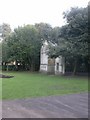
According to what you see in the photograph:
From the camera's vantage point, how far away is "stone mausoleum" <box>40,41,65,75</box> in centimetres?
2928

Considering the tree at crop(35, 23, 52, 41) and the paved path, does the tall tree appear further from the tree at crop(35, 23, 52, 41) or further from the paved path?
the paved path

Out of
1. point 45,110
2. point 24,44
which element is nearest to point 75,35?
point 24,44

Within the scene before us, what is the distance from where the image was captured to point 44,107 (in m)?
7.53

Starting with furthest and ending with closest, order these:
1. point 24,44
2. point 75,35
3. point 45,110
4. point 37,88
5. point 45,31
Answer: point 45,31 → point 24,44 → point 75,35 → point 37,88 → point 45,110

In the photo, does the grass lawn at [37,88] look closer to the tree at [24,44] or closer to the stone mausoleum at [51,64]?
the stone mausoleum at [51,64]

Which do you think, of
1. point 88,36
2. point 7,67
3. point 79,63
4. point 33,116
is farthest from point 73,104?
point 7,67

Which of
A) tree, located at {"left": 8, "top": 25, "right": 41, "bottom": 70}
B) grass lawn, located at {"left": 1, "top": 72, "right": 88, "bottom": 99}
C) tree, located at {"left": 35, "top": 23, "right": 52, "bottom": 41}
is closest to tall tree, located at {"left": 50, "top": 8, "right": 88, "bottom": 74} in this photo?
grass lawn, located at {"left": 1, "top": 72, "right": 88, "bottom": 99}

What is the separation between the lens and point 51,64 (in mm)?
31812

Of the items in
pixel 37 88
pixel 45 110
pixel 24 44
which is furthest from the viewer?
pixel 24 44

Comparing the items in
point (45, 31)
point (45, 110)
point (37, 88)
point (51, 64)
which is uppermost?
point (45, 31)

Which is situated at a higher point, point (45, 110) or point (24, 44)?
point (24, 44)

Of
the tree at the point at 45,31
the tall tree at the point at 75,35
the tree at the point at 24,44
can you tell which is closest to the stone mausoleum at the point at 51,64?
the tree at the point at 45,31

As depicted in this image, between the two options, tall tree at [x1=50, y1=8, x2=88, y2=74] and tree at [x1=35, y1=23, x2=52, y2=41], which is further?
tree at [x1=35, y1=23, x2=52, y2=41]

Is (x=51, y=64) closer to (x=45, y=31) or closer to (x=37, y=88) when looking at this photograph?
(x=45, y=31)
